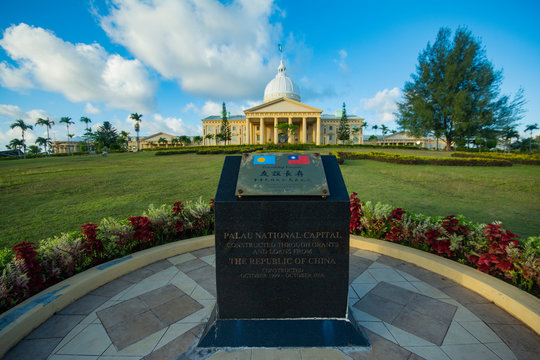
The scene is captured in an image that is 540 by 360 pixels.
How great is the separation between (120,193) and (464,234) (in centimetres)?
1058

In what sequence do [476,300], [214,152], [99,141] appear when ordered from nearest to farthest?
[476,300]
[214,152]
[99,141]

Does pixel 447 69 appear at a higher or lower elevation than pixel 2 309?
higher

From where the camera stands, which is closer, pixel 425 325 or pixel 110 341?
pixel 110 341

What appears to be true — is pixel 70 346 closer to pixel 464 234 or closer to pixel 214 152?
pixel 464 234

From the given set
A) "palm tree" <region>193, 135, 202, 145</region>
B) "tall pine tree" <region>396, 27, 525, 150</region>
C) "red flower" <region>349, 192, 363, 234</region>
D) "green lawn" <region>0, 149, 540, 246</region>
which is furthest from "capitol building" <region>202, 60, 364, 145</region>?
"red flower" <region>349, 192, 363, 234</region>

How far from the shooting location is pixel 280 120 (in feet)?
191

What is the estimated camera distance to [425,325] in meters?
2.68

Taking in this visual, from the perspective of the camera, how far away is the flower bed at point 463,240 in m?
3.06

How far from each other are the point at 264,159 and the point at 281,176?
14.1 inches

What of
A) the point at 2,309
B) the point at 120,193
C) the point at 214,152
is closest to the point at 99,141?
the point at 214,152

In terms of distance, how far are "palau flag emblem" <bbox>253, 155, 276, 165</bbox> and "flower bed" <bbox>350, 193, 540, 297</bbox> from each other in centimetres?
282

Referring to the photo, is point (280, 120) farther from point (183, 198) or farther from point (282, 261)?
point (282, 261)

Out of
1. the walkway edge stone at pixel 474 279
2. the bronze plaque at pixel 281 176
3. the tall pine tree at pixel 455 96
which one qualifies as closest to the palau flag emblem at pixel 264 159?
the bronze plaque at pixel 281 176

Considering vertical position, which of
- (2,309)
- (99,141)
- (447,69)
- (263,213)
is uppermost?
(447,69)
